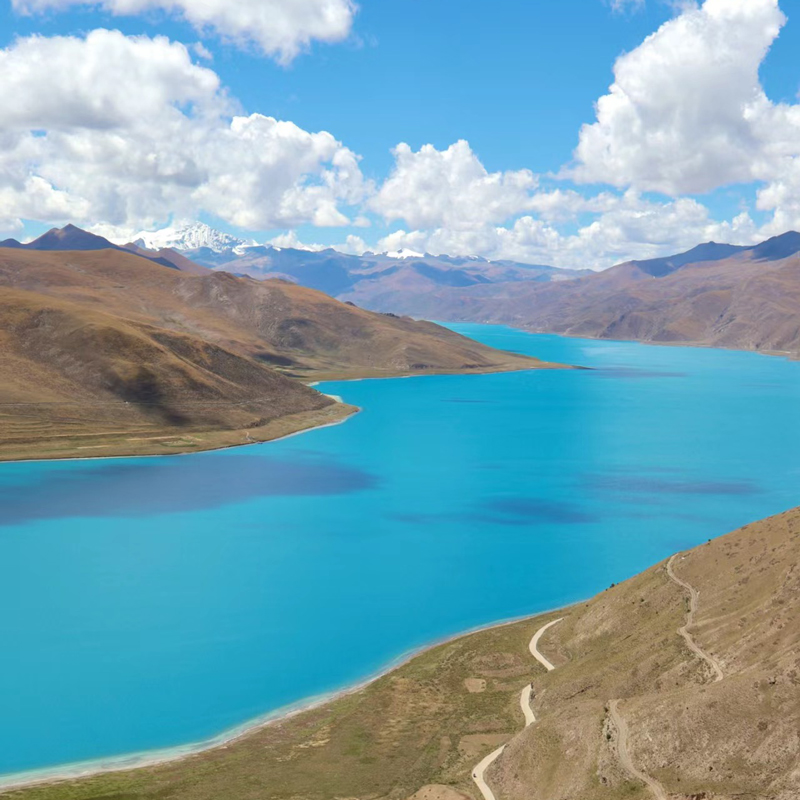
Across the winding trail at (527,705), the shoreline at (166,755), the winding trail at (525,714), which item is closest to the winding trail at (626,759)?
the winding trail at (525,714)

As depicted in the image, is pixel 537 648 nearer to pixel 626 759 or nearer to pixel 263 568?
pixel 626 759

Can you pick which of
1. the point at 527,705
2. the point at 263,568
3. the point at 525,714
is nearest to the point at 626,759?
the point at 525,714

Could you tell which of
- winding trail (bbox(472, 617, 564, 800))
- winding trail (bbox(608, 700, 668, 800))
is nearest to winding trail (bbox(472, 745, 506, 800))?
winding trail (bbox(472, 617, 564, 800))

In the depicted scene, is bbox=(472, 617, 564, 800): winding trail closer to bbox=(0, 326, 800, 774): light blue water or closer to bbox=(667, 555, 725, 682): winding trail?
bbox=(0, 326, 800, 774): light blue water

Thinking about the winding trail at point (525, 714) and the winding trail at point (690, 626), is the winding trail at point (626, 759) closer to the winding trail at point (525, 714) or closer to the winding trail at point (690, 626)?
the winding trail at point (525, 714)

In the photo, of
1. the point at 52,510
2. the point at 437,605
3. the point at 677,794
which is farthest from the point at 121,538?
the point at 677,794

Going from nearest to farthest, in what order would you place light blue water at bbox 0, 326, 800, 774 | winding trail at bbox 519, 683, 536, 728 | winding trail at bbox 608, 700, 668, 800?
winding trail at bbox 608, 700, 668, 800, winding trail at bbox 519, 683, 536, 728, light blue water at bbox 0, 326, 800, 774

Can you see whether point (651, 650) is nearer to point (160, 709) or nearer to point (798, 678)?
point (798, 678)
